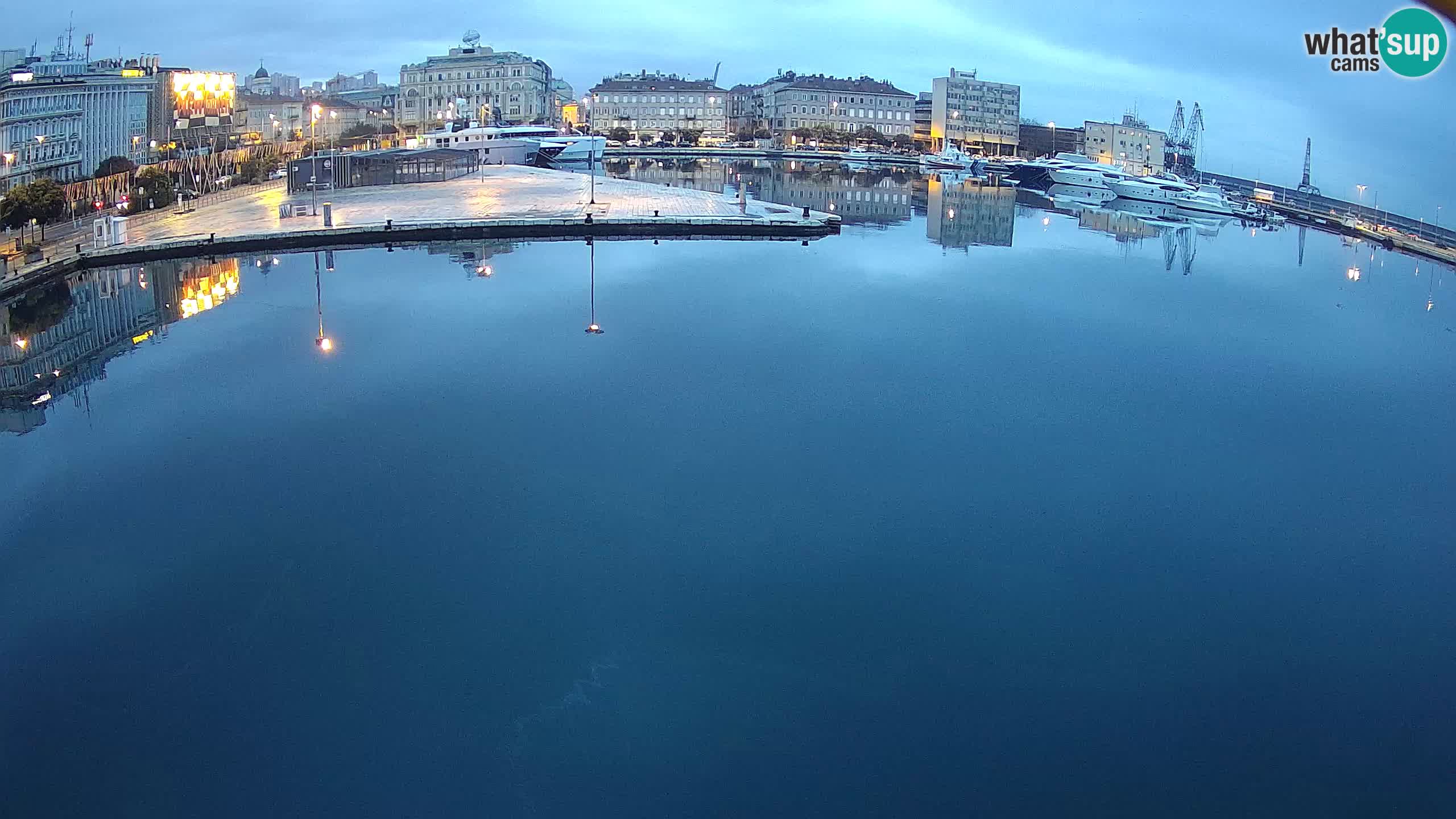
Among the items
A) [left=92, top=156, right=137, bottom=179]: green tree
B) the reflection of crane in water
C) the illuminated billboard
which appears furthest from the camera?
the illuminated billboard

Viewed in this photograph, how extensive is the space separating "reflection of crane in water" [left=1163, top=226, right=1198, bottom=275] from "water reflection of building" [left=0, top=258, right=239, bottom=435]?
18.8 metres

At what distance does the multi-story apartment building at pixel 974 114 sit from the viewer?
7181 cm

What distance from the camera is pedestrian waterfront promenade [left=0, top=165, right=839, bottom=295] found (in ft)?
62.0

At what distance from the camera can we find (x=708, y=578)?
24.9ft

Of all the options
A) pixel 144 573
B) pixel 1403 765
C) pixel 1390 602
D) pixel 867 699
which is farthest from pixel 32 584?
pixel 1390 602

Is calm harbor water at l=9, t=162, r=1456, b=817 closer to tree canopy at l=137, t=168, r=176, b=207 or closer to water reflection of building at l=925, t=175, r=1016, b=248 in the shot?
tree canopy at l=137, t=168, r=176, b=207

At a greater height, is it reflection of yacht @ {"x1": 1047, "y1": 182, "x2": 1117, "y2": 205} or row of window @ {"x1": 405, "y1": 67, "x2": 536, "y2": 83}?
row of window @ {"x1": 405, "y1": 67, "x2": 536, "y2": 83}

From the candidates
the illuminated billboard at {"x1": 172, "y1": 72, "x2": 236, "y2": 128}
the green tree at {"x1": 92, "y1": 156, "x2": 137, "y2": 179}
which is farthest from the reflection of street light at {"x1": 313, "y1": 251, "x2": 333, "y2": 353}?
the illuminated billboard at {"x1": 172, "y1": 72, "x2": 236, "y2": 128}

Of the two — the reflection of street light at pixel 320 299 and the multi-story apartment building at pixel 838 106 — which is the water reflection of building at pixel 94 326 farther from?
the multi-story apartment building at pixel 838 106

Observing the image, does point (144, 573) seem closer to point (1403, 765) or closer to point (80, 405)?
point (80, 405)

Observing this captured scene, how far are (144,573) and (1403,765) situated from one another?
24.8 feet

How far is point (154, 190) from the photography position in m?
23.4

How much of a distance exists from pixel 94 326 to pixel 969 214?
2459cm

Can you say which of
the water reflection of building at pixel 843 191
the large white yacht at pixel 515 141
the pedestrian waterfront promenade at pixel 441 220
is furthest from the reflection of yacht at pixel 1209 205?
the large white yacht at pixel 515 141
